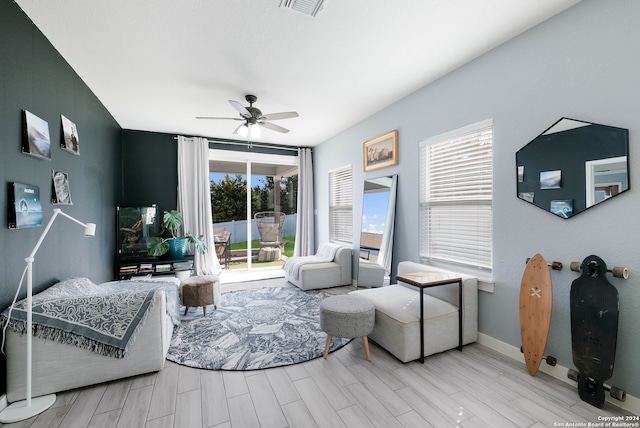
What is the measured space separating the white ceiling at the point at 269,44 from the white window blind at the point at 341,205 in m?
1.68

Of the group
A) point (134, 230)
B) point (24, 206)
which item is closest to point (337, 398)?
point (24, 206)

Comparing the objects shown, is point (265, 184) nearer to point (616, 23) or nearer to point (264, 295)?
point (264, 295)

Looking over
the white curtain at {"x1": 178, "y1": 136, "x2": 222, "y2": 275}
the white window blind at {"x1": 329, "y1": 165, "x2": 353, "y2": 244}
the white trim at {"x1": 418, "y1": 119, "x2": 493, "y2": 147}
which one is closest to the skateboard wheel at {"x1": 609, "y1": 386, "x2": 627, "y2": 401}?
the white trim at {"x1": 418, "y1": 119, "x2": 493, "y2": 147}

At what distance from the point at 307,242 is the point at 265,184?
1.63m

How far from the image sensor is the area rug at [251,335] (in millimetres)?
2426

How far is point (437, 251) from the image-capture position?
3.23 metres

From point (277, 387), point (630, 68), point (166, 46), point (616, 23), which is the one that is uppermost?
point (166, 46)

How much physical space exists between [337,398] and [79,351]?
6.21 feet

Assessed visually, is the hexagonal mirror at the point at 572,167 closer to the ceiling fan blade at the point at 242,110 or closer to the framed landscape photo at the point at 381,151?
the framed landscape photo at the point at 381,151

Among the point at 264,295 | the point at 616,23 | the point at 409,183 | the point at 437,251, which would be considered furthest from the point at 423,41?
the point at 264,295

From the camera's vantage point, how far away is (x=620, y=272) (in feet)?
5.75

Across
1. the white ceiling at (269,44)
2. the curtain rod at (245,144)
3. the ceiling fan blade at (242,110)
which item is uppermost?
the white ceiling at (269,44)

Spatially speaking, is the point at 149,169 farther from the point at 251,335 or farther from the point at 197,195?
the point at 251,335

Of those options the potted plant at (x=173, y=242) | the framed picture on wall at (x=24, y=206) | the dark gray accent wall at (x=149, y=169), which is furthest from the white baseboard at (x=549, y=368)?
the dark gray accent wall at (x=149, y=169)
